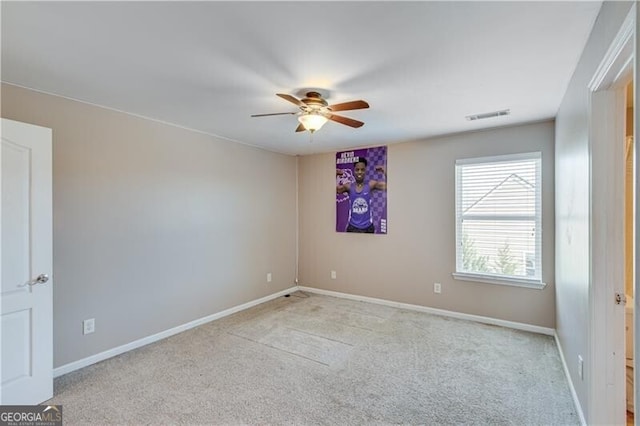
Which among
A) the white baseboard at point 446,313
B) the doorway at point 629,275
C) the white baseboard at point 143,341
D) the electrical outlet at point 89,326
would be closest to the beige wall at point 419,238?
the white baseboard at point 446,313

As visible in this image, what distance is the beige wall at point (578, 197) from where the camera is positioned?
1643 mm

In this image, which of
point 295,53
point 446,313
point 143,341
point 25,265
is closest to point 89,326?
point 143,341

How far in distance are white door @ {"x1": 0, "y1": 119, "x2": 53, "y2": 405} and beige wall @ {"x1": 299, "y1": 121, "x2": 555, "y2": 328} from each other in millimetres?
3648

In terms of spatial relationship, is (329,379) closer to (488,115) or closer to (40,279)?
(40,279)

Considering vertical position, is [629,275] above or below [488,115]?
below

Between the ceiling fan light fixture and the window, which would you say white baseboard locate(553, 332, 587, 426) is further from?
the ceiling fan light fixture

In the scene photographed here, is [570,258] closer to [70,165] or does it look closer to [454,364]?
[454,364]

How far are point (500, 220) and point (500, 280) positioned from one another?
0.74 m

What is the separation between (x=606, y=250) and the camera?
1.72m

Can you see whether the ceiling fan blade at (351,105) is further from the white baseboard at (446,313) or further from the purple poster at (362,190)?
the white baseboard at (446,313)

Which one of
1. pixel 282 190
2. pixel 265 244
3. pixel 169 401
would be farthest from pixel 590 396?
pixel 282 190

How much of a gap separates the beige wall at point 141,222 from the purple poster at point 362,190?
1.25 metres

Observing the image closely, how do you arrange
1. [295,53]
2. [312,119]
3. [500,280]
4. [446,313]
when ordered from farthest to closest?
[446,313], [500,280], [312,119], [295,53]

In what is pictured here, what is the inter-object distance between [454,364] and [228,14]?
3.25 meters
